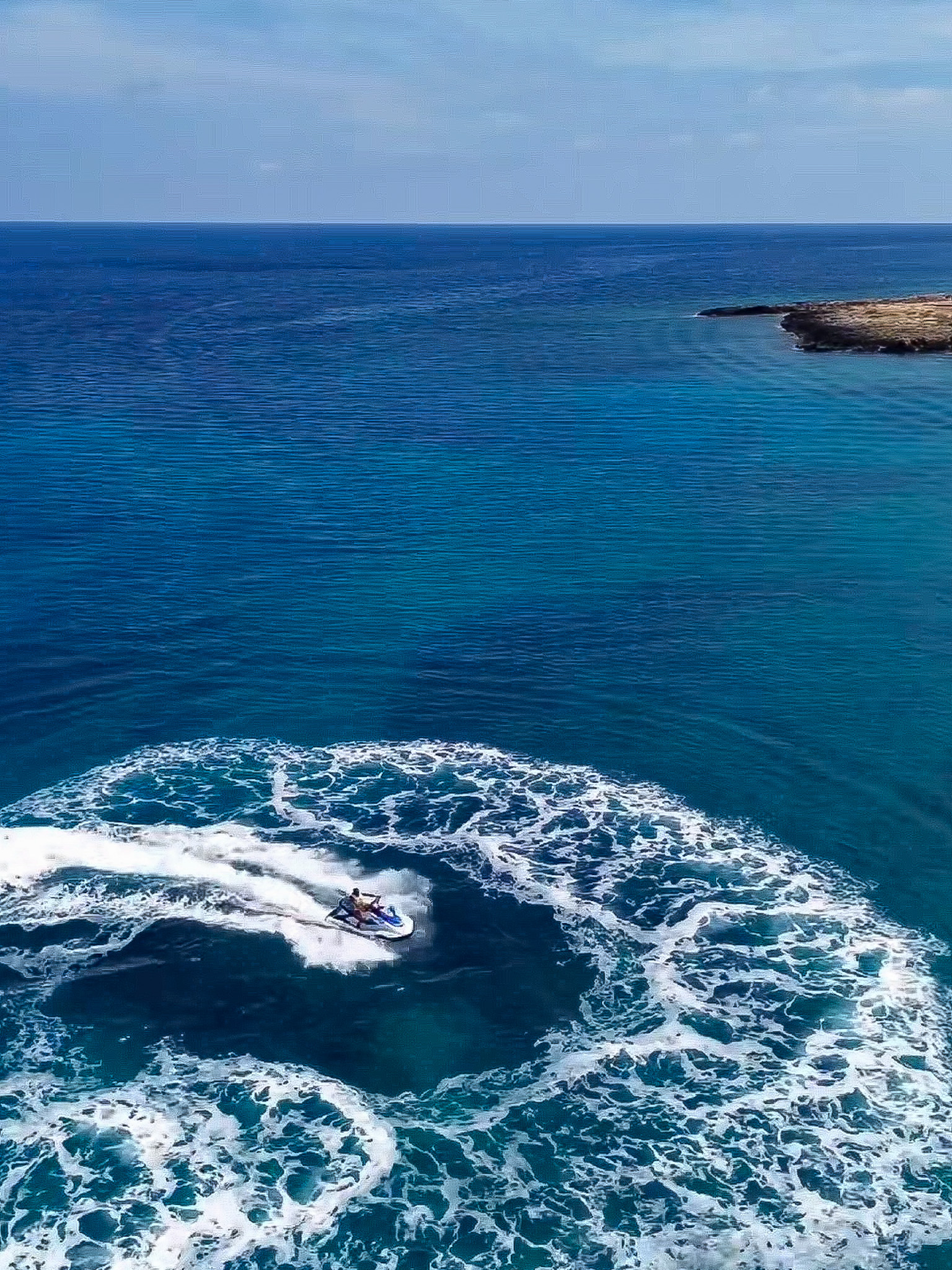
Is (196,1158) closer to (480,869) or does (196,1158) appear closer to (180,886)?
(180,886)

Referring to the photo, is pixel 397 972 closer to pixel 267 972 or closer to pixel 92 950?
pixel 267 972

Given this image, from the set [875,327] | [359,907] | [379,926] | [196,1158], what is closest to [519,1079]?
[379,926]

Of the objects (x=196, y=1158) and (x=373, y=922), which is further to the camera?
(x=373, y=922)

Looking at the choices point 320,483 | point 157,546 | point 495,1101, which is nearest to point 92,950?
point 495,1101

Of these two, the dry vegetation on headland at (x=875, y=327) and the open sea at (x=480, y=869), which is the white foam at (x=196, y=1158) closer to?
the open sea at (x=480, y=869)

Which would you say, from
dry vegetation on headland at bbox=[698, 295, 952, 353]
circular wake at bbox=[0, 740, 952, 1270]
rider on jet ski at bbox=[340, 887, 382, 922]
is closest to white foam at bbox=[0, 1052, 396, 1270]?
circular wake at bbox=[0, 740, 952, 1270]

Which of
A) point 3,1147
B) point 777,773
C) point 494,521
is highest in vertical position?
point 494,521
